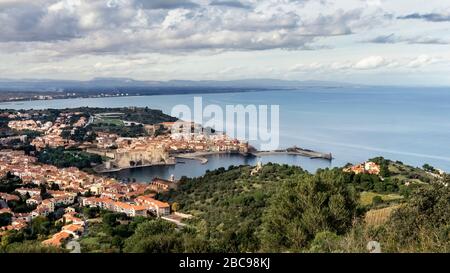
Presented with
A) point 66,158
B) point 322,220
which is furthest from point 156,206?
point 66,158

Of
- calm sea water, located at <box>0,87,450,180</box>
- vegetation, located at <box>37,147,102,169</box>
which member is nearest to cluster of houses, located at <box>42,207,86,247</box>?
calm sea water, located at <box>0,87,450,180</box>

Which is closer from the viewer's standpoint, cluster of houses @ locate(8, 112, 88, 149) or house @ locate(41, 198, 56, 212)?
house @ locate(41, 198, 56, 212)

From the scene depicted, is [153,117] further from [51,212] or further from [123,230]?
[123,230]

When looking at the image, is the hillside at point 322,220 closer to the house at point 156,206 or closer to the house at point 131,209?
the house at point 156,206

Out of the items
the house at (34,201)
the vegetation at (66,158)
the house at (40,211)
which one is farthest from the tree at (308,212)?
the vegetation at (66,158)

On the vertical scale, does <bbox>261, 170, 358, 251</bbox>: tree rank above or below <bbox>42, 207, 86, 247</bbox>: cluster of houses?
above

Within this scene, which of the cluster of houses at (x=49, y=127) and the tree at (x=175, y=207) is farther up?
the cluster of houses at (x=49, y=127)

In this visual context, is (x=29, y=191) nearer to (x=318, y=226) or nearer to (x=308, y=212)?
(x=308, y=212)

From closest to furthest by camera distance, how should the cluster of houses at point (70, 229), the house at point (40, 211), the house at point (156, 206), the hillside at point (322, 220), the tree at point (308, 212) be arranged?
the hillside at point (322, 220) → the tree at point (308, 212) → the cluster of houses at point (70, 229) → the house at point (156, 206) → the house at point (40, 211)

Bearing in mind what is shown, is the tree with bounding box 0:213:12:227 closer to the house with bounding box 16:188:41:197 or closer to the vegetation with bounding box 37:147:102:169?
the house with bounding box 16:188:41:197
